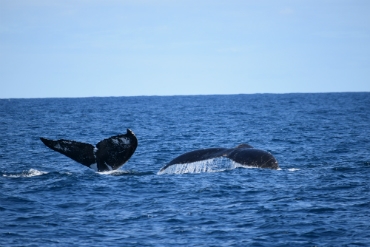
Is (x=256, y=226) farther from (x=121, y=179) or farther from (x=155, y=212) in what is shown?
(x=121, y=179)

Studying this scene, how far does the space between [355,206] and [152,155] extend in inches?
475

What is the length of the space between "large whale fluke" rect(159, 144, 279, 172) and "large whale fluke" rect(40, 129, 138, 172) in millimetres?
1233

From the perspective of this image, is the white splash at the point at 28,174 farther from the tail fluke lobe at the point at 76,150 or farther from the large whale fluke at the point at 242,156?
the large whale fluke at the point at 242,156

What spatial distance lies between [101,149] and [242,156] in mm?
3585

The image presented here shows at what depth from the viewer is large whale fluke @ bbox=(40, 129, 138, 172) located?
14242mm

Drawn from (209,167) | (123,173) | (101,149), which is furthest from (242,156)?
(209,167)

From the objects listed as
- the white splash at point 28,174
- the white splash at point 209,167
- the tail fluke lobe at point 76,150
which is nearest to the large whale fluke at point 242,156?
the tail fluke lobe at point 76,150

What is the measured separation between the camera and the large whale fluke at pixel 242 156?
12906 millimetres

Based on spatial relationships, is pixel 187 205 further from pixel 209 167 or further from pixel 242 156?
pixel 209 167

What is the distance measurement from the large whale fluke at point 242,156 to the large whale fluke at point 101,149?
1.23m

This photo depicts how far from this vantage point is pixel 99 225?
1153 centimetres

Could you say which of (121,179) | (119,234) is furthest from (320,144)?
(119,234)

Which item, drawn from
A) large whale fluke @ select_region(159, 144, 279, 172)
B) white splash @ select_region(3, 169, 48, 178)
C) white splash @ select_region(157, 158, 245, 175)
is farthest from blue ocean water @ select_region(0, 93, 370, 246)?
large whale fluke @ select_region(159, 144, 279, 172)

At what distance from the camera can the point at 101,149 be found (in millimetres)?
14758
